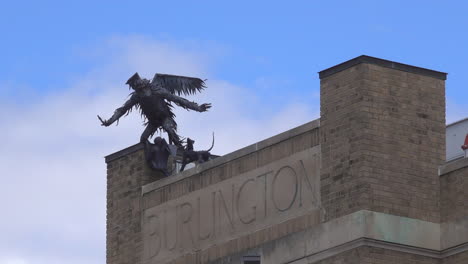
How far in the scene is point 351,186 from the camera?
132ft

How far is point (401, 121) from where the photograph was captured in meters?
40.8

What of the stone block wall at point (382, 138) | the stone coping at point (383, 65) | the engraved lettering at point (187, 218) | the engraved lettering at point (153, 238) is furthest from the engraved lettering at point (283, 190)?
the engraved lettering at point (153, 238)

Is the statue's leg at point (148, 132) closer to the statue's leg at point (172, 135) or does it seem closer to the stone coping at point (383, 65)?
the statue's leg at point (172, 135)

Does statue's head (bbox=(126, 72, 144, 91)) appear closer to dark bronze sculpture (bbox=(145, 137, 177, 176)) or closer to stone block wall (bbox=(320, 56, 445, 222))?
dark bronze sculpture (bbox=(145, 137, 177, 176))

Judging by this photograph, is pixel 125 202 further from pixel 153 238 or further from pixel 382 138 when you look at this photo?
pixel 382 138

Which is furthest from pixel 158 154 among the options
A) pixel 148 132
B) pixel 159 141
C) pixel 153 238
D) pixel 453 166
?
pixel 453 166

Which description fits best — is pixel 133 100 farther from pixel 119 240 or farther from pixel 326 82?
pixel 326 82

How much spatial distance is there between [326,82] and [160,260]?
6.25 meters

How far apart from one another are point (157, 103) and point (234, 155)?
3.91m

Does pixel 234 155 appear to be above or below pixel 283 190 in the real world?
above

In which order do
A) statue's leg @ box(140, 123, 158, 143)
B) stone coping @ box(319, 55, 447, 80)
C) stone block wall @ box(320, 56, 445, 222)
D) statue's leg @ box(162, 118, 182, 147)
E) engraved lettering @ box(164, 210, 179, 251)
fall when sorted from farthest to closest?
statue's leg @ box(162, 118, 182, 147) → statue's leg @ box(140, 123, 158, 143) → engraved lettering @ box(164, 210, 179, 251) → stone coping @ box(319, 55, 447, 80) → stone block wall @ box(320, 56, 445, 222)

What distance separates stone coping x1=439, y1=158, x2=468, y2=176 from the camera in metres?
40.0

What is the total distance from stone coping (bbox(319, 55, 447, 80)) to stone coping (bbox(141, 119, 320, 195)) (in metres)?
1.14

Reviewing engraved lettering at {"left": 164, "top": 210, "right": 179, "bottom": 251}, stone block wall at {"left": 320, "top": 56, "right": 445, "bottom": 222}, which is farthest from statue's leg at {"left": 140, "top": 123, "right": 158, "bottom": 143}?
stone block wall at {"left": 320, "top": 56, "right": 445, "bottom": 222}
